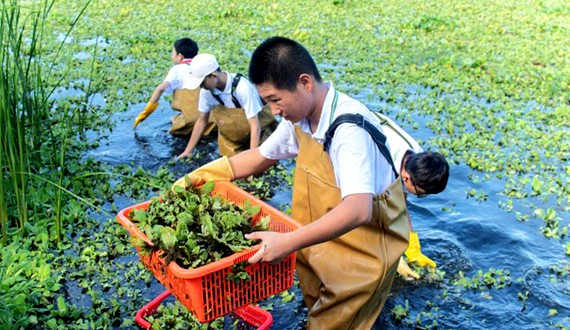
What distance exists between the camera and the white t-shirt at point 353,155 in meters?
2.48

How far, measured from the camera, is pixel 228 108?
561 cm

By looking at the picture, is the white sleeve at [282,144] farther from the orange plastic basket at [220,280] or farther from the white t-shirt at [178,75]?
the white t-shirt at [178,75]

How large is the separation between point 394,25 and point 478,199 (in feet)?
22.4

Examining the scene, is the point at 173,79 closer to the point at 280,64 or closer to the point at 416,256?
the point at 416,256

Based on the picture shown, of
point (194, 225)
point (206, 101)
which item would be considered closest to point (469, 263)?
point (194, 225)

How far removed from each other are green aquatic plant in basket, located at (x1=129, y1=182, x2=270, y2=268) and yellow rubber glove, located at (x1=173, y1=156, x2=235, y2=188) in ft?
0.19

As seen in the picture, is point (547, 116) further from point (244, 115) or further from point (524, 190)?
point (244, 115)

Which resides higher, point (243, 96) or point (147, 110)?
point (243, 96)

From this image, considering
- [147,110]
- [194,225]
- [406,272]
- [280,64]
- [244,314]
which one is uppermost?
[280,64]

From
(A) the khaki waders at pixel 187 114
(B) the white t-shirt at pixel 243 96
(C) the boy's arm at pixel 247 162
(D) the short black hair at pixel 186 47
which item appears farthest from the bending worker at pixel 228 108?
(C) the boy's arm at pixel 247 162

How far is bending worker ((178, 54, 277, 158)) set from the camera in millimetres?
5055

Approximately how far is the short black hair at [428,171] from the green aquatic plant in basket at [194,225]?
1434mm

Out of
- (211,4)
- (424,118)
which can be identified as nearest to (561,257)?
(424,118)

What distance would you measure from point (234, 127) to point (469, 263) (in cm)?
256
